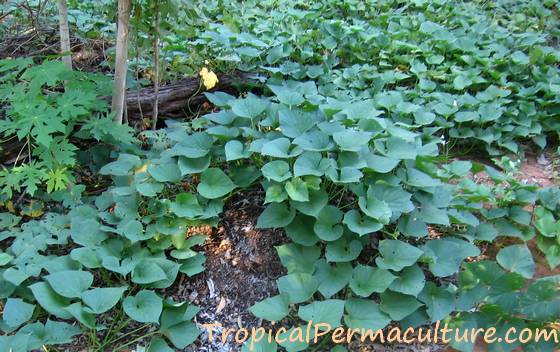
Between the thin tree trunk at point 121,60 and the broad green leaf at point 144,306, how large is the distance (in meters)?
1.35

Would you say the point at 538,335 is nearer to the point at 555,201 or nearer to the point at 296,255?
the point at 555,201

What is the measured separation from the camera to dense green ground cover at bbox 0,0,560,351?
Answer: 2.43 meters

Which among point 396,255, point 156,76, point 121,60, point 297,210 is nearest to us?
point 396,255

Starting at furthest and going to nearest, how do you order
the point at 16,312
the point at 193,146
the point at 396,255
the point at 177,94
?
1. the point at 177,94
2. the point at 193,146
3. the point at 396,255
4. the point at 16,312

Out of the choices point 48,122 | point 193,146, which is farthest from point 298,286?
point 48,122

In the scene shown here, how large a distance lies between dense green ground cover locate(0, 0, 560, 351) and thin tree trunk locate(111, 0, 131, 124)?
0.11 metres

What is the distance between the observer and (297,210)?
2738 millimetres

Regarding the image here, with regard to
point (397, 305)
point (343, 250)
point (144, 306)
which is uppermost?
point (343, 250)

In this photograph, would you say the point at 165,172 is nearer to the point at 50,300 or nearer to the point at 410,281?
the point at 50,300

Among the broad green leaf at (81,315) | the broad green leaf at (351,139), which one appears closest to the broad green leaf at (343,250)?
the broad green leaf at (351,139)

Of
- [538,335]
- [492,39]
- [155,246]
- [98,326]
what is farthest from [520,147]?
[98,326]

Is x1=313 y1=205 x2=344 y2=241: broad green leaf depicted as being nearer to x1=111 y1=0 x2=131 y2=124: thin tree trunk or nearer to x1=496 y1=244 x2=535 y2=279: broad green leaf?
x1=496 y1=244 x2=535 y2=279: broad green leaf

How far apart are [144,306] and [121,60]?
5.40 ft

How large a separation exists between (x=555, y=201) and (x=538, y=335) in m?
0.96
